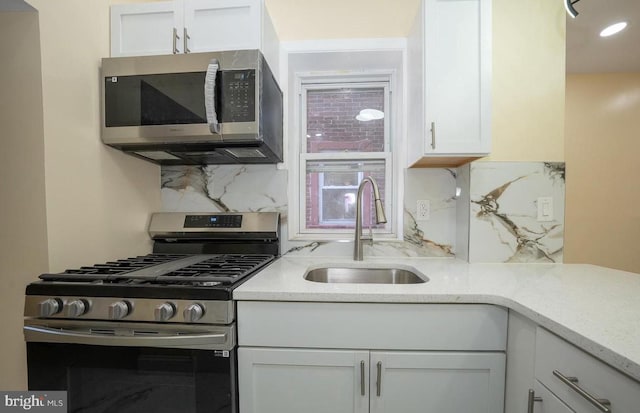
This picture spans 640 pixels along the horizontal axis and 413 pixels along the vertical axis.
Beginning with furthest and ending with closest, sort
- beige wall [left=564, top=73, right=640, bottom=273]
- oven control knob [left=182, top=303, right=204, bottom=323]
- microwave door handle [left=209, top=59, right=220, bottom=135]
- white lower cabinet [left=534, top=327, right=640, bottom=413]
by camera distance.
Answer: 1. beige wall [left=564, top=73, right=640, bottom=273]
2. microwave door handle [left=209, top=59, right=220, bottom=135]
3. oven control knob [left=182, top=303, right=204, bottom=323]
4. white lower cabinet [left=534, top=327, right=640, bottom=413]

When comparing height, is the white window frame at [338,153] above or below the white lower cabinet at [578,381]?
above

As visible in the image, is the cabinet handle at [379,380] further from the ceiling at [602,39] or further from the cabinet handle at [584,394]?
the ceiling at [602,39]

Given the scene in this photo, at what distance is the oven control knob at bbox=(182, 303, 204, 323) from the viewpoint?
32.9 inches

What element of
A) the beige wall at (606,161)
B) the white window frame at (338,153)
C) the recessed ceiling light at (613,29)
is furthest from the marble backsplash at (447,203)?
the beige wall at (606,161)

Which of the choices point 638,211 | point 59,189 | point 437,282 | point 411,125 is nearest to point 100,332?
point 59,189

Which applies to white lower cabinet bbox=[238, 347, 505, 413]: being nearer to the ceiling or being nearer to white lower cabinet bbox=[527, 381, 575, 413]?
white lower cabinet bbox=[527, 381, 575, 413]

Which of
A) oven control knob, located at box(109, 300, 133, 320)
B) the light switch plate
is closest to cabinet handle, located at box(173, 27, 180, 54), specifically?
oven control knob, located at box(109, 300, 133, 320)

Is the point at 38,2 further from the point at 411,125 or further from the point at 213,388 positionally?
the point at 411,125

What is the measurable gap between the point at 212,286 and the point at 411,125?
1.28 meters

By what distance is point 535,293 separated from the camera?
88 cm

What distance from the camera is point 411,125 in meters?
1.41

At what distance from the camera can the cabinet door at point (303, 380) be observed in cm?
91

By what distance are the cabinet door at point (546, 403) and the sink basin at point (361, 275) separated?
2.28ft

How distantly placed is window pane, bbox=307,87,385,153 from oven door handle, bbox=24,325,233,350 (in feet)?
4.15
